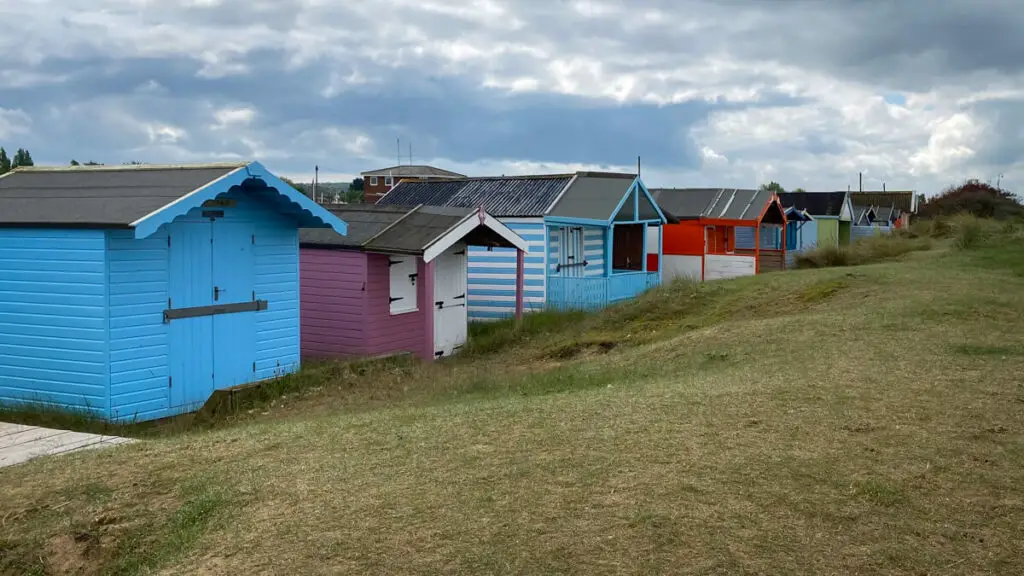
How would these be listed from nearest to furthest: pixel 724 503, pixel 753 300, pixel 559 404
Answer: pixel 724 503
pixel 559 404
pixel 753 300

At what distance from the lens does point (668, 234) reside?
34.7 meters

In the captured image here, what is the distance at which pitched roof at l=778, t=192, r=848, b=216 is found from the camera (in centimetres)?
4947

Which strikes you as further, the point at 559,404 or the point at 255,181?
the point at 255,181

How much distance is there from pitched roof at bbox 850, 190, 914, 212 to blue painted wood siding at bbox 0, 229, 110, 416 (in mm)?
71966

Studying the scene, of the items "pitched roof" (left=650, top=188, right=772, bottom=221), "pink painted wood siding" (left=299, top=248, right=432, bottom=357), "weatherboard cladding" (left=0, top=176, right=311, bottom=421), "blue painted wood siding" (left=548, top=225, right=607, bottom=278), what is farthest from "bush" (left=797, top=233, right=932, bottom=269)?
"weatherboard cladding" (left=0, top=176, right=311, bottom=421)

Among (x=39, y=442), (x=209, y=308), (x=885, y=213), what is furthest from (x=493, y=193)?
(x=885, y=213)

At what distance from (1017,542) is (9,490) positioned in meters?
6.99

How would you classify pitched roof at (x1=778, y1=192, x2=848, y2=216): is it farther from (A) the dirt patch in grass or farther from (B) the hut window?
(A) the dirt patch in grass

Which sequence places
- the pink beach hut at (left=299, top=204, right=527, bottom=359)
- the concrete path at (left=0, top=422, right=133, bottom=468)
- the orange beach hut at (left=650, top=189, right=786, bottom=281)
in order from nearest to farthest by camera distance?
the concrete path at (left=0, top=422, right=133, bottom=468) < the pink beach hut at (left=299, top=204, right=527, bottom=359) < the orange beach hut at (left=650, top=189, right=786, bottom=281)

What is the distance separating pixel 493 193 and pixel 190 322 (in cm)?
1370

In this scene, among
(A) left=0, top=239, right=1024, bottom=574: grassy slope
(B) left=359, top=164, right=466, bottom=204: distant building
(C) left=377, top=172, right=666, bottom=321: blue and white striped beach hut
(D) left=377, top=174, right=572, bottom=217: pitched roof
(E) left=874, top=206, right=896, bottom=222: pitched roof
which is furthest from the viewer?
(B) left=359, top=164, right=466, bottom=204: distant building

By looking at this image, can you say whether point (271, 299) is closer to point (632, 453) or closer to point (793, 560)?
point (632, 453)

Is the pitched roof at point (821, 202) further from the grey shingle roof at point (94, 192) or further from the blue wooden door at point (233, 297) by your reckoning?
the grey shingle roof at point (94, 192)

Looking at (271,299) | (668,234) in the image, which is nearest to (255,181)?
(271,299)
